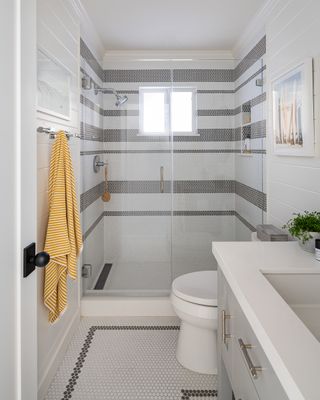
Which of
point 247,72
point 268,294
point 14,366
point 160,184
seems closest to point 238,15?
point 247,72

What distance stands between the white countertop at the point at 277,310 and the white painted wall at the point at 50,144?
1.04 meters

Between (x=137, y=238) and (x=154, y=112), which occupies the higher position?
(x=154, y=112)

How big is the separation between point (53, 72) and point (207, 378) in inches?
81.7

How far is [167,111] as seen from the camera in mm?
3299

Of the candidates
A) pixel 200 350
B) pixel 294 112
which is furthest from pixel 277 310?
pixel 294 112

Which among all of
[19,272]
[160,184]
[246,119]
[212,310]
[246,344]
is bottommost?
[212,310]

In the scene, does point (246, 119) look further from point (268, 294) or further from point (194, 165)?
point (268, 294)

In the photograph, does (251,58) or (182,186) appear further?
(182,186)

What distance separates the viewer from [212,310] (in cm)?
206

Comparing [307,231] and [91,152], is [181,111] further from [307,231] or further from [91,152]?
[307,231]

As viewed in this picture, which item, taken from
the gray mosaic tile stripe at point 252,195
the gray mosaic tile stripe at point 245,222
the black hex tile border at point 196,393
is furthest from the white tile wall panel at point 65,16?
the black hex tile border at point 196,393

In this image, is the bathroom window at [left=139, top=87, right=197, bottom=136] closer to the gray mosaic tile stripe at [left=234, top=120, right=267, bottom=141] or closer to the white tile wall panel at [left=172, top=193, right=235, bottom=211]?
the gray mosaic tile stripe at [left=234, top=120, right=267, bottom=141]

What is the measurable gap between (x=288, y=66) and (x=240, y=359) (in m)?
1.91

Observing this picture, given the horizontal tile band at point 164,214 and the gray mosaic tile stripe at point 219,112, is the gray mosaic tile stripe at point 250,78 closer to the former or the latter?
the gray mosaic tile stripe at point 219,112
